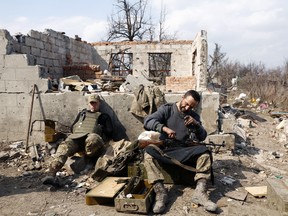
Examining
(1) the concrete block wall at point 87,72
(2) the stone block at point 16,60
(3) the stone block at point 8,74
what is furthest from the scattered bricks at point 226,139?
(1) the concrete block wall at point 87,72

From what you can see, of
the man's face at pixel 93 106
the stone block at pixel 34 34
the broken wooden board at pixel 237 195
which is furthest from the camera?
the stone block at pixel 34 34

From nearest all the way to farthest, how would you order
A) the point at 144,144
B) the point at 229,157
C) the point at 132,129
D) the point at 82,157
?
the point at 144,144 < the point at 82,157 < the point at 229,157 < the point at 132,129

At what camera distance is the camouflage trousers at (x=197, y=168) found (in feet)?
13.1

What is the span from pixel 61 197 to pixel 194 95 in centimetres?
241

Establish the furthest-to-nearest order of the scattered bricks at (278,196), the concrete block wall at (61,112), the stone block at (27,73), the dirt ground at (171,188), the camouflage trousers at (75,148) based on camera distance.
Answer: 1. the stone block at (27,73)
2. the concrete block wall at (61,112)
3. the camouflage trousers at (75,148)
4. the dirt ground at (171,188)
5. the scattered bricks at (278,196)

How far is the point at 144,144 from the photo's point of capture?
4871 millimetres

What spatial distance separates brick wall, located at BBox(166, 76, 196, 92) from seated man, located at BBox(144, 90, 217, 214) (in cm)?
534

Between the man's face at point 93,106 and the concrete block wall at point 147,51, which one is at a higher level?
the concrete block wall at point 147,51

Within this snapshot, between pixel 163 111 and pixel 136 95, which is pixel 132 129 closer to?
pixel 136 95

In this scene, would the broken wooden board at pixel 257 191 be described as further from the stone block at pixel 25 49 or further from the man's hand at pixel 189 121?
the stone block at pixel 25 49

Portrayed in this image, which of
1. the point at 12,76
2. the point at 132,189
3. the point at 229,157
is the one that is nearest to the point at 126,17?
the point at 12,76

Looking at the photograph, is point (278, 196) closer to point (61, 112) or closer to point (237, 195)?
point (237, 195)

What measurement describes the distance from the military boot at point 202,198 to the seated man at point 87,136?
2.21 m

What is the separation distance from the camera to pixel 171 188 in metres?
4.40
